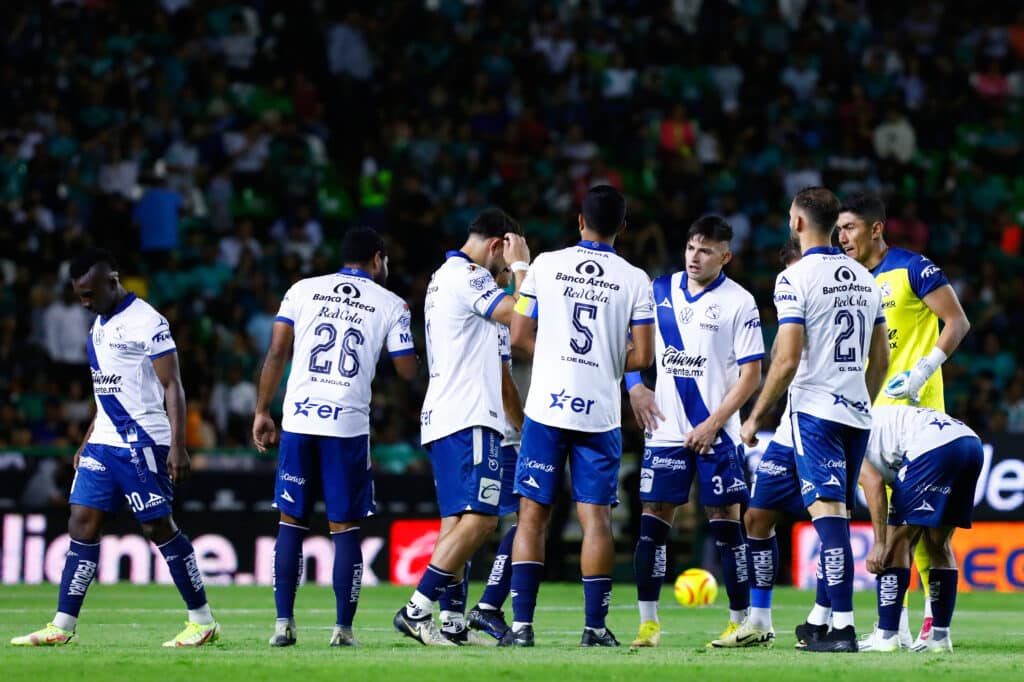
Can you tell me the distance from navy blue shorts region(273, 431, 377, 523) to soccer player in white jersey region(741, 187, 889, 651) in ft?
7.70

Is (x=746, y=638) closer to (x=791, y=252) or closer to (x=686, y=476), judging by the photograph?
(x=686, y=476)

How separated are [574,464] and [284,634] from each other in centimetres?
204

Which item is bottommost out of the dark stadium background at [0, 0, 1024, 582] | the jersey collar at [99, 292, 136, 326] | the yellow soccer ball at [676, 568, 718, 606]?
the yellow soccer ball at [676, 568, 718, 606]

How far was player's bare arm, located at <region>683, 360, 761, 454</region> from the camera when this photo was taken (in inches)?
401

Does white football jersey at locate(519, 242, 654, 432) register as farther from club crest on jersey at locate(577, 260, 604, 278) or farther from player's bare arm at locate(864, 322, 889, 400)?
player's bare arm at locate(864, 322, 889, 400)

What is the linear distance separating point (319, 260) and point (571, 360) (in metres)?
12.6

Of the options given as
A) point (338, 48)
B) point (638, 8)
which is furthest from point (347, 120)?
point (638, 8)

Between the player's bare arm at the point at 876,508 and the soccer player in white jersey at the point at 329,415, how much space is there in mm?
2924

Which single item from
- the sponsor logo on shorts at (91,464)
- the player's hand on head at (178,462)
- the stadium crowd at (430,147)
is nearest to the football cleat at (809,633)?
the player's hand on head at (178,462)

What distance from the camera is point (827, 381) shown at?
9.66 metres

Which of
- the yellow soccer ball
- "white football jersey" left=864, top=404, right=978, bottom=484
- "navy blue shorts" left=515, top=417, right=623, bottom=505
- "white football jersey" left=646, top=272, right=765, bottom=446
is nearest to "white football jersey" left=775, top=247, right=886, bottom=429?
"white football jersey" left=864, top=404, right=978, bottom=484

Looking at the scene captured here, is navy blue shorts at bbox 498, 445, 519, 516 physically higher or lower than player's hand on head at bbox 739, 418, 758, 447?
lower

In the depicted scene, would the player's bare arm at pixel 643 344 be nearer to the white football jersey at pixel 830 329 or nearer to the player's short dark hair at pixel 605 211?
the player's short dark hair at pixel 605 211

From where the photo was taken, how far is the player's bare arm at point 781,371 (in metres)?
9.55
